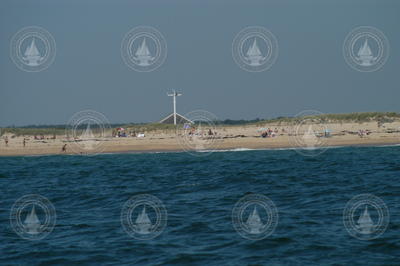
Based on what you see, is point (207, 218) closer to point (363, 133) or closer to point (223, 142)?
point (223, 142)

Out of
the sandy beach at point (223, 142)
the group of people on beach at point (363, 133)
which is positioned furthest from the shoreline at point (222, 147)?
the group of people on beach at point (363, 133)

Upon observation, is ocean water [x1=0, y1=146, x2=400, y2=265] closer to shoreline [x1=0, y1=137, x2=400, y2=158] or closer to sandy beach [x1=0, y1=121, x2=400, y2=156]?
shoreline [x1=0, y1=137, x2=400, y2=158]

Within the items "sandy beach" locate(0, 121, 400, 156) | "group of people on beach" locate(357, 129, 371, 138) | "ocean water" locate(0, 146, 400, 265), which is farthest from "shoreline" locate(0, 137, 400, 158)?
"ocean water" locate(0, 146, 400, 265)

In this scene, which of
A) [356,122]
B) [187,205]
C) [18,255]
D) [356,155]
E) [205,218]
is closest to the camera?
[18,255]

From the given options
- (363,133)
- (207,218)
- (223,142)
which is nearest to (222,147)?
(223,142)

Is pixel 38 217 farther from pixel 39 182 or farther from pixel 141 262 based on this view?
pixel 39 182

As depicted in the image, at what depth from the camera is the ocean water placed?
42.0 feet

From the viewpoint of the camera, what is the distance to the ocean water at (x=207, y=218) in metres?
12.8

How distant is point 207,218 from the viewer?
55.3ft

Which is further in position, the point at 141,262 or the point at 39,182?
the point at 39,182

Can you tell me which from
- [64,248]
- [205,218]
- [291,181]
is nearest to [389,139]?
[291,181]

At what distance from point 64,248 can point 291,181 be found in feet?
44.2

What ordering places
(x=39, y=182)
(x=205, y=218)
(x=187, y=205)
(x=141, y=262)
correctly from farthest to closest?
(x=39, y=182), (x=187, y=205), (x=205, y=218), (x=141, y=262)

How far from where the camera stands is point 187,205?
1933cm
